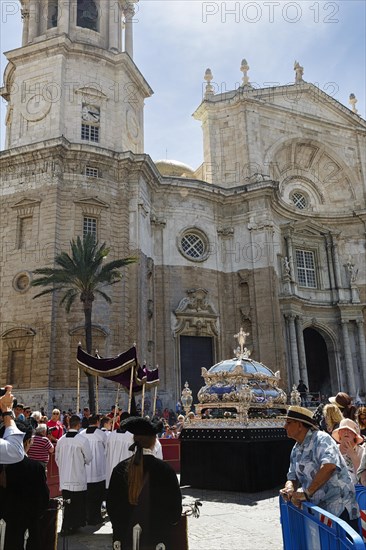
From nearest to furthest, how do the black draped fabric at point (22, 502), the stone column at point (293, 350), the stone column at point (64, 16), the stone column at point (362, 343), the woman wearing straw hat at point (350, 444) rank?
the black draped fabric at point (22, 502), the woman wearing straw hat at point (350, 444), the stone column at point (64, 16), the stone column at point (293, 350), the stone column at point (362, 343)

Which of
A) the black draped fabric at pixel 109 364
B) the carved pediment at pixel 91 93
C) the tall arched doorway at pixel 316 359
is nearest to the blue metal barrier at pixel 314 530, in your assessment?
the black draped fabric at pixel 109 364

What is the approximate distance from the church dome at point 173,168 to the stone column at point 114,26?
10.0 m

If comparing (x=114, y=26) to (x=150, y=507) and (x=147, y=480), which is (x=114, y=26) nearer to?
(x=147, y=480)

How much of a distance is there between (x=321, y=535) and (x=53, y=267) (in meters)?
21.7

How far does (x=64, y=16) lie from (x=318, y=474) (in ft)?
104

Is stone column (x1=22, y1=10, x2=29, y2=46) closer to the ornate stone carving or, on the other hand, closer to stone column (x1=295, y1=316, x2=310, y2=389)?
the ornate stone carving

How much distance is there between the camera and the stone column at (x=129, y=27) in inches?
1273

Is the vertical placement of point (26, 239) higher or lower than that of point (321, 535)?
higher

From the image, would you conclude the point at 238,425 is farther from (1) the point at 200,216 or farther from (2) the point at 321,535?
(1) the point at 200,216

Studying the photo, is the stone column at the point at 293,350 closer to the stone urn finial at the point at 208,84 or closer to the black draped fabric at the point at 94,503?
the stone urn finial at the point at 208,84

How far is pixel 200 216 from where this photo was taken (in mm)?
31547

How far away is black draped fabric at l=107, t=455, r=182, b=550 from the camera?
12.9ft

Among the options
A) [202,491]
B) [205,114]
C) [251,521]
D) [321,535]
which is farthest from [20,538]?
[205,114]

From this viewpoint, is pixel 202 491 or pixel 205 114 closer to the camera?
pixel 202 491
